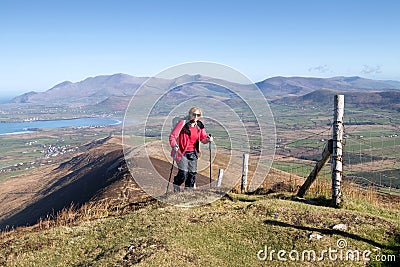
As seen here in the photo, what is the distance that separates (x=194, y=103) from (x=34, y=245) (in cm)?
625

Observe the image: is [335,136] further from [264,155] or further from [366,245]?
[264,155]

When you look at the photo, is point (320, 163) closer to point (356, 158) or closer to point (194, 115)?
point (194, 115)

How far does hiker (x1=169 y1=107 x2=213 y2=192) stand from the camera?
10.4 m

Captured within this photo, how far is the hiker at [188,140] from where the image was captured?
10367 millimetres

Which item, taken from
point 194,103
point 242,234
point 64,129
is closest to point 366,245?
point 242,234

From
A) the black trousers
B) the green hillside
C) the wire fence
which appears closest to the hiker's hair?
the black trousers

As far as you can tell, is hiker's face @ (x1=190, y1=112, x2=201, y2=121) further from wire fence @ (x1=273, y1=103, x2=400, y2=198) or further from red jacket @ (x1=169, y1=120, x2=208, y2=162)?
wire fence @ (x1=273, y1=103, x2=400, y2=198)

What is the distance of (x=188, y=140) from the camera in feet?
35.1

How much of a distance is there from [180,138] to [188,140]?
0.87 feet

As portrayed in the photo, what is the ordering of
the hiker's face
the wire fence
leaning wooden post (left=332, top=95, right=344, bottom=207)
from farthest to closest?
the wire fence
the hiker's face
leaning wooden post (left=332, top=95, right=344, bottom=207)

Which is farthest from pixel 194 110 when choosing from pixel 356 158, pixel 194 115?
pixel 356 158

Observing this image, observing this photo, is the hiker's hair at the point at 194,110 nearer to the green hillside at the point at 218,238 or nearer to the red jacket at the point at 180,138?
the red jacket at the point at 180,138

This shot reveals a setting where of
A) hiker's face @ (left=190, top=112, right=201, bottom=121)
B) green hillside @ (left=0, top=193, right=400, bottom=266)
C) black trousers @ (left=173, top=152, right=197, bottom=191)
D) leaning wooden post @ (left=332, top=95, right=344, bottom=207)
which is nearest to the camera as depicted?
green hillside @ (left=0, top=193, right=400, bottom=266)

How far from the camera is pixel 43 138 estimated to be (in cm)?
16862
